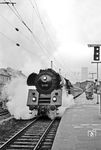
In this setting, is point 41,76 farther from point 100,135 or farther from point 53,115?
point 100,135

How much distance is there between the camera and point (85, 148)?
7.02 metres

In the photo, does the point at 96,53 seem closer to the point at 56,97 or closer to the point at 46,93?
the point at 56,97

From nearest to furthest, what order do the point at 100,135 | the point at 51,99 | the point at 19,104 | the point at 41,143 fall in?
1. the point at 41,143
2. the point at 100,135
3. the point at 51,99
4. the point at 19,104

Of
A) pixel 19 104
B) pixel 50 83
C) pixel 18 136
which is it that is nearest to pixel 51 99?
pixel 50 83

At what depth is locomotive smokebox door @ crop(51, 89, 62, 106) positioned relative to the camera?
1398cm

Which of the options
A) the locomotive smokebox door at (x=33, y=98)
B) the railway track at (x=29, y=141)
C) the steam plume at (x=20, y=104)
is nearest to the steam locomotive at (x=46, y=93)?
the locomotive smokebox door at (x=33, y=98)

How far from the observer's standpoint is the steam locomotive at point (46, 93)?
14.1 metres

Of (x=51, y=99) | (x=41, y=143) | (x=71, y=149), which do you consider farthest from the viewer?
(x=51, y=99)

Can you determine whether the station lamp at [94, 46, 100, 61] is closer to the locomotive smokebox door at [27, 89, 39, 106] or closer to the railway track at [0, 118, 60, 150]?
the locomotive smokebox door at [27, 89, 39, 106]

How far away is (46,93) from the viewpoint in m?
14.5

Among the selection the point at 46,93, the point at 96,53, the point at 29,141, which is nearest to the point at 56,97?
the point at 46,93

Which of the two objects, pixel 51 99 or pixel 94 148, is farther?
pixel 51 99

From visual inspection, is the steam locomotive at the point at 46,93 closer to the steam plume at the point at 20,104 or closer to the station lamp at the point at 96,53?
the steam plume at the point at 20,104

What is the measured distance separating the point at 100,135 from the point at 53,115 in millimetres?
5832
